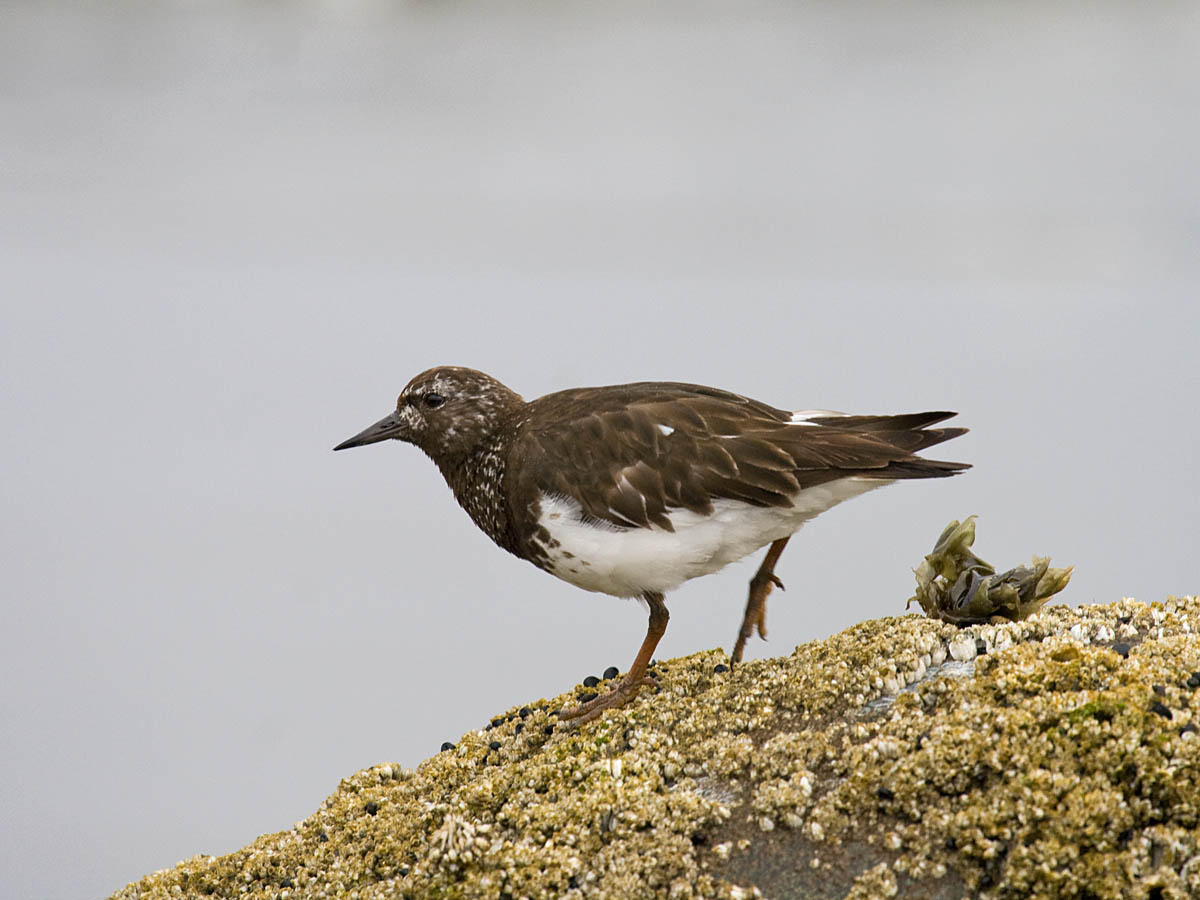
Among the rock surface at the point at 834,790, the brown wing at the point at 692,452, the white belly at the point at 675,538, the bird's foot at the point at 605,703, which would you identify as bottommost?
the rock surface at the point at 834,790

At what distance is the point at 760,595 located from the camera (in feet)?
10.1

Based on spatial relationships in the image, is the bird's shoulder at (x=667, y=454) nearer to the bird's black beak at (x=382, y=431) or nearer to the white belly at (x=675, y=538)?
the white belly at (x=675, y=538)

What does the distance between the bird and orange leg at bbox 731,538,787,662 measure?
0.32 ft

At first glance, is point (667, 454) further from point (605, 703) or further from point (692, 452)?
point (605, 703)

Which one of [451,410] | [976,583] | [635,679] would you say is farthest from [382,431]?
[976,583]

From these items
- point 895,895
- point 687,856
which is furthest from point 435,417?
point 895,895

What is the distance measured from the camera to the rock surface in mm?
1888

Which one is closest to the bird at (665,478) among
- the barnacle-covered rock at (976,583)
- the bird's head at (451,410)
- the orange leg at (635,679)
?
the orange leg at (635,679)

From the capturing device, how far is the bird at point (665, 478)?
2.65 metres

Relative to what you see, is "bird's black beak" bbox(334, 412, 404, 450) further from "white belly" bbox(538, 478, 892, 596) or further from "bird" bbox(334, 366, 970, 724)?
"white belly" bbox(538, 478, 892, 596)

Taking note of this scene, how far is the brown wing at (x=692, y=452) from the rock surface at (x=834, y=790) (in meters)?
0.40

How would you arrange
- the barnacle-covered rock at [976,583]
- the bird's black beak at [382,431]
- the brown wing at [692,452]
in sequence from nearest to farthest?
the brown wing at [692,452] → the barnacle-covered rock at [976,583] → the bird's black beak at [382,431]

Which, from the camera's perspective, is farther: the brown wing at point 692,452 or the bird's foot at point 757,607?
the bird's foot at point 757,607

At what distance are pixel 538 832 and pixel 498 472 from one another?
978 mm
